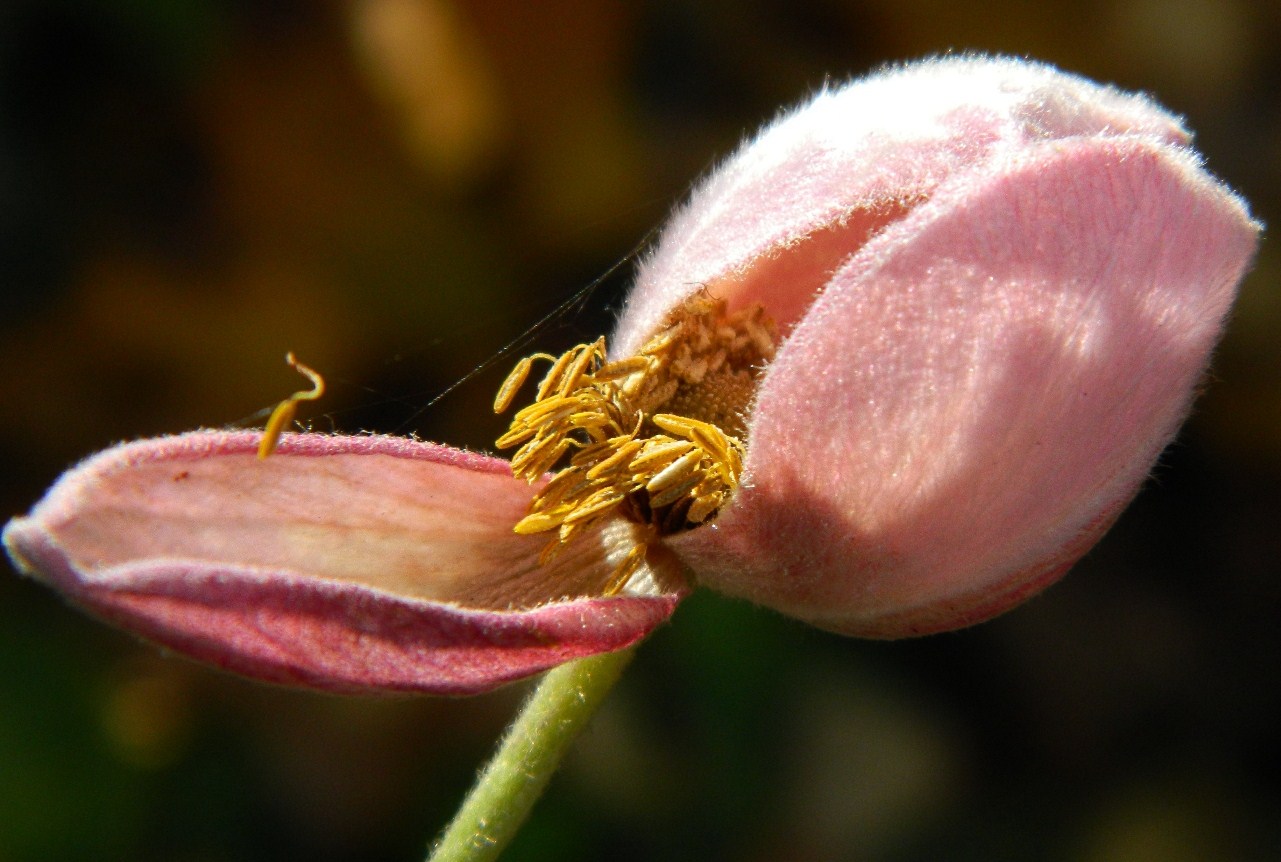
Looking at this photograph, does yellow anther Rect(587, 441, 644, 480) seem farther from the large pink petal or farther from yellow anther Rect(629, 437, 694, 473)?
the large pink petal

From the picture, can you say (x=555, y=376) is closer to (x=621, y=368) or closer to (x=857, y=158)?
(x=621, y=368)

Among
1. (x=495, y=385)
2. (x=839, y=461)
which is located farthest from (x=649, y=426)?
(x=495, y=385)

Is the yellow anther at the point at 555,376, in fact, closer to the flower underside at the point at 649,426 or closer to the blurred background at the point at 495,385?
the flower underside at the point at 649,426

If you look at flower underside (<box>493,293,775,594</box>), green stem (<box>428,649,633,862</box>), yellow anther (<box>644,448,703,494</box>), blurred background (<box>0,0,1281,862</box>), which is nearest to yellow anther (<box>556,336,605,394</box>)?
flower underside (<box>493,293,775,594</box>)

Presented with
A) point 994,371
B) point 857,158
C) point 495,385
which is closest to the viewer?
point 994,371

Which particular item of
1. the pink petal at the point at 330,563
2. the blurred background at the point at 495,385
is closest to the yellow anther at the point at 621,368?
the pink petal at the point at 330,563

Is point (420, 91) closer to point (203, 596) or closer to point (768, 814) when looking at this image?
point (768, 814)

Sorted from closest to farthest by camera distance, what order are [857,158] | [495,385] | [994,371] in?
[994,371] < [857,158] < [495,385]
